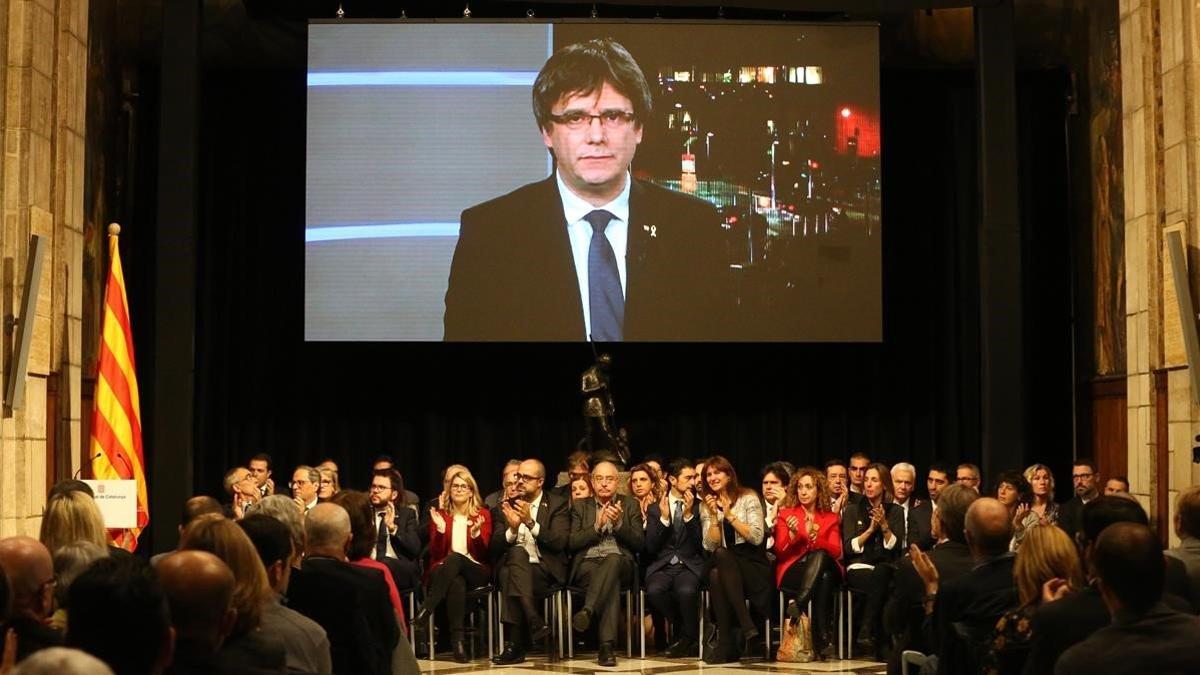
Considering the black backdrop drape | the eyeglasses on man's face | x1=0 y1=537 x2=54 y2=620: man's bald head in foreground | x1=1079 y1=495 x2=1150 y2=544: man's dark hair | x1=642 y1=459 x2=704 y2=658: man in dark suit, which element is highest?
the eyeglasses on man's face

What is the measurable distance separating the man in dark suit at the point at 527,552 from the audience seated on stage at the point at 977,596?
4784mm

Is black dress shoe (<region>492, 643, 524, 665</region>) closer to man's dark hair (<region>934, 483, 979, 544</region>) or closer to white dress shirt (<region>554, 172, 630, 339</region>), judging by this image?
white dress shirt (<region>554, 172, 630, 339</region>)

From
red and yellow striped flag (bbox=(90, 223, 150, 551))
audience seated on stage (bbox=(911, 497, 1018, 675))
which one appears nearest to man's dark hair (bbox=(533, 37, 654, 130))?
red and yellow striped flag (bbox=(90, 223, 150, 551))

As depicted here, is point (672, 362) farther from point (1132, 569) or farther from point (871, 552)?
point (1132, 569)

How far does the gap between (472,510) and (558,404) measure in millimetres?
4215

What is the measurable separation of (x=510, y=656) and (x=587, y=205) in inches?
155

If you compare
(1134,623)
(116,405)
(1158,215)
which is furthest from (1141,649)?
(116,405)

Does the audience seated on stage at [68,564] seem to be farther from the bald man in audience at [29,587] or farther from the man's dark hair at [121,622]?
the man's dark hair at [121,622]

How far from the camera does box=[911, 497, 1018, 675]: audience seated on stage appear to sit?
4422 mm

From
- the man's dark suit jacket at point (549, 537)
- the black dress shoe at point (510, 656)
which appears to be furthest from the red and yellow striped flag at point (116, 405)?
the black dress shoe at point (510, 656)

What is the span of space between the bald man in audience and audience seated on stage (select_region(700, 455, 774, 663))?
5949 mm

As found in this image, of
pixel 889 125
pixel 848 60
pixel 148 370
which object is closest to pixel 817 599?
pixel 848 60

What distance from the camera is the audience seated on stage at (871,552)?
9.16m

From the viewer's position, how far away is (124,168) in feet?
42.3
